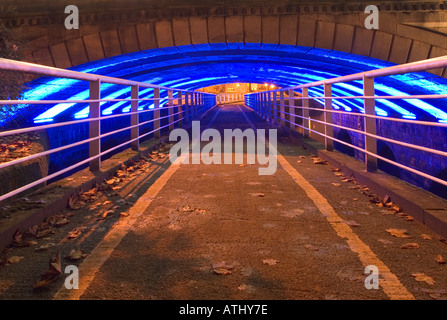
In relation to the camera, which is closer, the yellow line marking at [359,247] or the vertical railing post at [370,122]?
the yellow line marking at [359,247]

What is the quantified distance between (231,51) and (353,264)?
1921 cm

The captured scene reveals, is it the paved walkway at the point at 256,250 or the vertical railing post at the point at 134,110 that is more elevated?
the vertical railing post at the point at 134,110

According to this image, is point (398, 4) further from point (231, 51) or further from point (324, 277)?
point (324, 277)

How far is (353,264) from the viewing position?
113 inches

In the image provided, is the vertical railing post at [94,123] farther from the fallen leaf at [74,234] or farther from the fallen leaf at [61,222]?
the fallen leaf at [74,234]

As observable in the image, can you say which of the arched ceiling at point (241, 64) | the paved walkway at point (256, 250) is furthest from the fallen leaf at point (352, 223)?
the arched ceiling at point (241, 64)

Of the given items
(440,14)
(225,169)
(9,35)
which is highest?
(440,14)

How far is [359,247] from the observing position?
321cm

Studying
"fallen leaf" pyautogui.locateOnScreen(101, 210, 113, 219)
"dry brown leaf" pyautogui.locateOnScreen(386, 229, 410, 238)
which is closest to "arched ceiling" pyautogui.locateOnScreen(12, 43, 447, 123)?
"fallen leaf" pyautogui.locateOnScreen(101, 210, 113, 219)

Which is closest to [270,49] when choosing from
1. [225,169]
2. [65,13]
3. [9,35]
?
[65,13]

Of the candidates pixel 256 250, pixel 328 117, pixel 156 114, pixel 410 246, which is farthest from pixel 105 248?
pixel 156 114

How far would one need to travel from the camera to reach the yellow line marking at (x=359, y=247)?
96.4 inches

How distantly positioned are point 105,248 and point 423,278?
2635 millimetres

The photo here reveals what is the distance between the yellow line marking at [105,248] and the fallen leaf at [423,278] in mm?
2417
